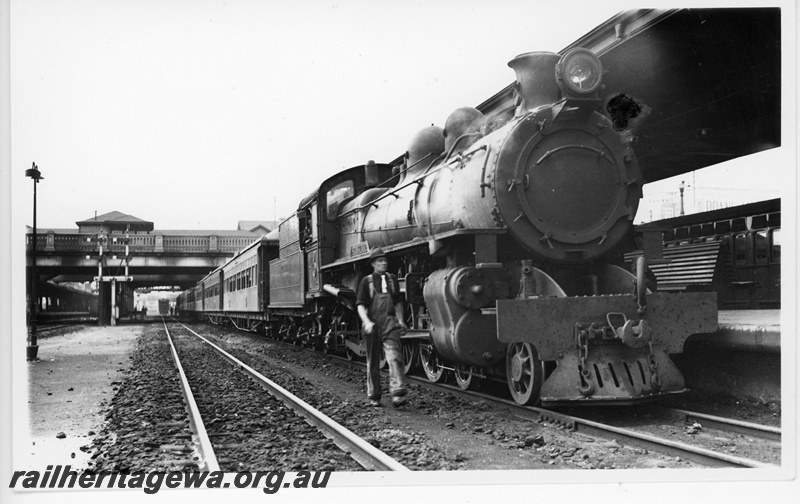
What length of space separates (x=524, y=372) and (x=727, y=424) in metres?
1.73

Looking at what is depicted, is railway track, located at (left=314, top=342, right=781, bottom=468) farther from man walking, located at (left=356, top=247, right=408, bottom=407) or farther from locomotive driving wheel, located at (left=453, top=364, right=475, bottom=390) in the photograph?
man walking, located at (left=356, top=247, right=408, bottom=407)

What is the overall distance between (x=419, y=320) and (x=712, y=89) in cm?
433

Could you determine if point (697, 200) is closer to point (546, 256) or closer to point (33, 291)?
point (546, 256)

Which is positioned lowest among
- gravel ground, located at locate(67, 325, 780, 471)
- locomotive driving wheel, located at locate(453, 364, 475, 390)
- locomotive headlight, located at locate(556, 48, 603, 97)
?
gravel ground, located at locate(67, 325, 780, 471)

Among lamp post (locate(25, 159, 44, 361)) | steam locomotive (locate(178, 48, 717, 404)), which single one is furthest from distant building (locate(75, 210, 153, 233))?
steam locomotive (locate(178, 48, 717, 404))

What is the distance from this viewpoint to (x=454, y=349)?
625 cm

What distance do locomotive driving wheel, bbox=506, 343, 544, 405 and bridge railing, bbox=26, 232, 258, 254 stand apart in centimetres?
475

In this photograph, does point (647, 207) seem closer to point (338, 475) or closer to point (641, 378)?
point (641, 378)

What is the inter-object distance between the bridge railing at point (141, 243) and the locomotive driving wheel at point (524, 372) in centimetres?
475

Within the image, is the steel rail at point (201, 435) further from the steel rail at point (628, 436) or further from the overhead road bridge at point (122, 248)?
the steel rail at point (628, 436)

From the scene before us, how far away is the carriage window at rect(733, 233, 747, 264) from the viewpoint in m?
9.08

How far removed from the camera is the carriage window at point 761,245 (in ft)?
28.9

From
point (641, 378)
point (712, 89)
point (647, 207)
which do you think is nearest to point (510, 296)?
point (641, 378)

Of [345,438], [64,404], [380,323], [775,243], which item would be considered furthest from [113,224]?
[775,243]
